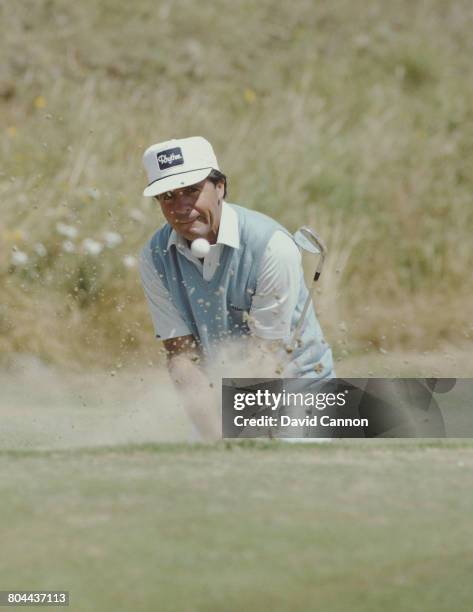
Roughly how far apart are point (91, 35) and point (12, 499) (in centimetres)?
990

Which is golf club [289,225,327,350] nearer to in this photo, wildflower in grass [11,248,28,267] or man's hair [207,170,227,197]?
man's hair [207,170,227,197]

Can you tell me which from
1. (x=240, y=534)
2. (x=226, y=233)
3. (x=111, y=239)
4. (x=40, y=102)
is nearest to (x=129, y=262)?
(x=111, y=239)

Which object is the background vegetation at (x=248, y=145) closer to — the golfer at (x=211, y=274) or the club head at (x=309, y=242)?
the golfer at (x=211, y=274)

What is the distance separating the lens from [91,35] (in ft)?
42.4

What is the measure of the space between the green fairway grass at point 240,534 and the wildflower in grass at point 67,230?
456 centimetres

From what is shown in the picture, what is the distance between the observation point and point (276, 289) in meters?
4.93

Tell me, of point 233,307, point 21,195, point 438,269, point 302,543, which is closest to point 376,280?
point 438,269

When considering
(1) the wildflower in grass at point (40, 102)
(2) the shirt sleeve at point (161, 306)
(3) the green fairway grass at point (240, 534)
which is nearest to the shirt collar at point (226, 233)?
(2) the shirt sleeve at point (161, 306)

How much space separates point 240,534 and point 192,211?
1912 mm

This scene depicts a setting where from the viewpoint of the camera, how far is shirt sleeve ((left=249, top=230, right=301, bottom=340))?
4.90m

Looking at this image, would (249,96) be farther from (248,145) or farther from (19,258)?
(19,258)

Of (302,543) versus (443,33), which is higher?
(443,33)

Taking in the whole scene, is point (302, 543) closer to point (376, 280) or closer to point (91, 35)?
point (376, 280)

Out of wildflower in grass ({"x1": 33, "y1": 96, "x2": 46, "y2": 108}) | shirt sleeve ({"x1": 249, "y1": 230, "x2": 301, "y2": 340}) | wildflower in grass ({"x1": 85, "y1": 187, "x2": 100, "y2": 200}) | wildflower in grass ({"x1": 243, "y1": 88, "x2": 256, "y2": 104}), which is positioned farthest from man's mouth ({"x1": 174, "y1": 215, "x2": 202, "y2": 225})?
A: wildflower in grass ({"x1": 243, "y1": 88, "x2": 256, "y2": 104})
